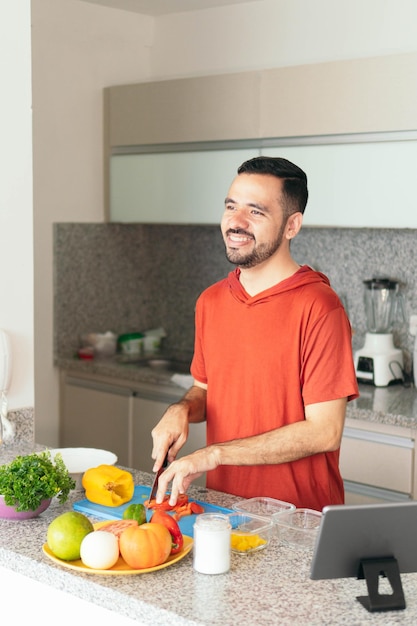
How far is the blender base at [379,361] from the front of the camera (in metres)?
3.71

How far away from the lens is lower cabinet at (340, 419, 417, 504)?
10.6 feet

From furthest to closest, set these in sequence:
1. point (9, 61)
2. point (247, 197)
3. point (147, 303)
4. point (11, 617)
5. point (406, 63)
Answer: point (147, 303)
point (406, 63)
point (9, 61)
point (247, 197)
point (11, 617)

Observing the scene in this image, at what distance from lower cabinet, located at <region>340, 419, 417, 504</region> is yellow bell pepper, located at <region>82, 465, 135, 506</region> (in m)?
1.35

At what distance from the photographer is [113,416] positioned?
4.21 metres

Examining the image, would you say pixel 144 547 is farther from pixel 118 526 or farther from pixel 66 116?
pixel 66 116

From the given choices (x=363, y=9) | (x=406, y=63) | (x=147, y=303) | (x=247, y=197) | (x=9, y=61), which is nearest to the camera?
(x=247, y=197)

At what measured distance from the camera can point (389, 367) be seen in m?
3.71

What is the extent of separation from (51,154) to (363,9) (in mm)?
1539

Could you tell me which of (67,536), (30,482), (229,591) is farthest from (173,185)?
(229,591)

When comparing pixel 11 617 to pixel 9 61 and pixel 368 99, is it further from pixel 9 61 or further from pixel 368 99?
pixel 368 99

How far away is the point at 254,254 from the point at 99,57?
241 cm

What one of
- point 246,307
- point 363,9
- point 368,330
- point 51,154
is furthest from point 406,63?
point 51,154

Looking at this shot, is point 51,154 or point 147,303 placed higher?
point 51,154

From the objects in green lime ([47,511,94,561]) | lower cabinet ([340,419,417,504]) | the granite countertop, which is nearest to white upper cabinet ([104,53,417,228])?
lower cabinet ([340,419,417,504])
